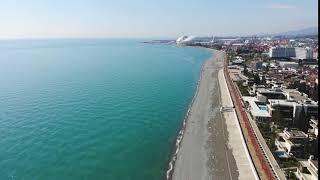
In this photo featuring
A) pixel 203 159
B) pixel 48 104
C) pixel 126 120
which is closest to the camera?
pixel 203 159

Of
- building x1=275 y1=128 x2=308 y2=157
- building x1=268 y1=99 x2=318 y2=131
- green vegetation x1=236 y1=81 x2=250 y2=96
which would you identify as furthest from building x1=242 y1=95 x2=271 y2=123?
building x1=275 y1=128 x2=308 y2=157

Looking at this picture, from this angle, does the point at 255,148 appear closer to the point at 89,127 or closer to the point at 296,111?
the point at 296,111

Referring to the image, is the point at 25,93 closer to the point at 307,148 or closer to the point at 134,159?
the point at 134,159

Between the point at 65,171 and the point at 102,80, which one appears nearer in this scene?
the point at 65,171

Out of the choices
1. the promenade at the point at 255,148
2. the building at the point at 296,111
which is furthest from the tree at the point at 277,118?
the promenade at the point at 255,148

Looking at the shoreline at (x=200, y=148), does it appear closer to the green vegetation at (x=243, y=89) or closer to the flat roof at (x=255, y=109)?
the flat roof at (x=255, y=109)

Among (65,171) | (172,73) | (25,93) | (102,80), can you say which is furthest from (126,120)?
(172,73)
